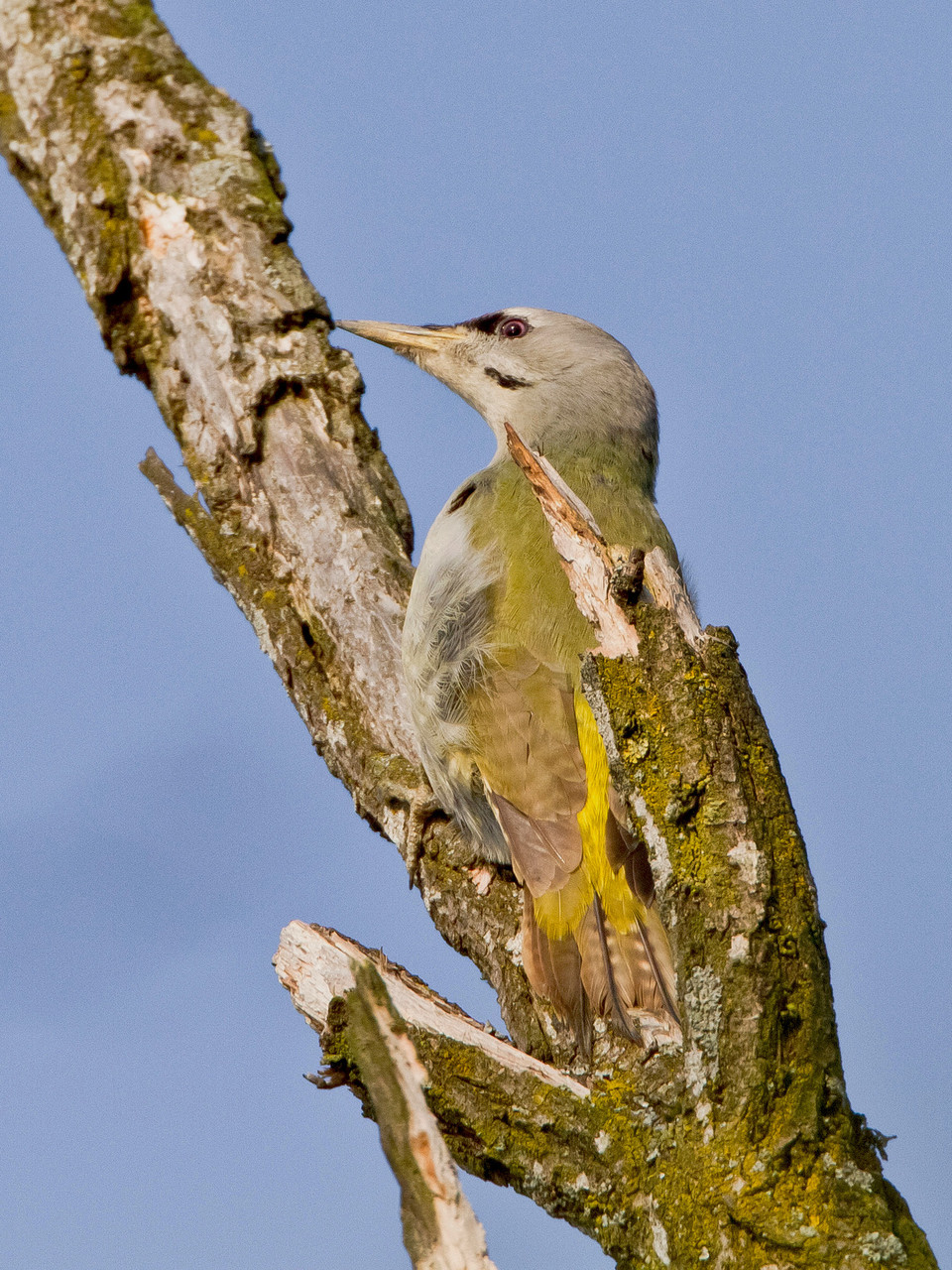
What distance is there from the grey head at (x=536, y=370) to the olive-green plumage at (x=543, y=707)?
22 mm

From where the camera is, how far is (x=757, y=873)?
107 inches

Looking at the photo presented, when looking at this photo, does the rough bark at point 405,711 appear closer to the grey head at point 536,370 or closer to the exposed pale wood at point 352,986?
the exposed pale wood at point 352,986

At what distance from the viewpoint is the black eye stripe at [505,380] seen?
5.43 m

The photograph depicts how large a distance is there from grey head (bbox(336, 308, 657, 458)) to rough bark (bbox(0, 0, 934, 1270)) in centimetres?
84

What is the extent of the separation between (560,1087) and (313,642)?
1.94 m

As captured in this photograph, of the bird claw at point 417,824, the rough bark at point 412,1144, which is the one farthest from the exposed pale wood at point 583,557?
the bird claw at point 417,824

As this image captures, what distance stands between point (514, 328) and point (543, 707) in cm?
238

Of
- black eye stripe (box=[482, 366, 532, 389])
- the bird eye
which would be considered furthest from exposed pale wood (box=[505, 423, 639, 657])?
the bird eye

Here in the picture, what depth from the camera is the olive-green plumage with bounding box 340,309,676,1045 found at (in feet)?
11.6

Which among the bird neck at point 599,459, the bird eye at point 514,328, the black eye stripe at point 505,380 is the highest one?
the bird eye at point 514,328

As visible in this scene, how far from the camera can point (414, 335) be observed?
18.5 ft

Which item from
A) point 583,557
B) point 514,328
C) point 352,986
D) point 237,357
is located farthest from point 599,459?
point 352,986

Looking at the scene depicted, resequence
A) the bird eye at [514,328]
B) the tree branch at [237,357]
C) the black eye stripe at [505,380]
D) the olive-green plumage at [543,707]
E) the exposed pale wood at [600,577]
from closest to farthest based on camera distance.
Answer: the exposed pale wood at [600,577]
the olive-green plumage at [543,707]
the tree branch at [237,357]
the black eye stripe at [505,380]
the bird eye at [514,328]

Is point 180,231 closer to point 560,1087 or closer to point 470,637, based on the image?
point 470,637
